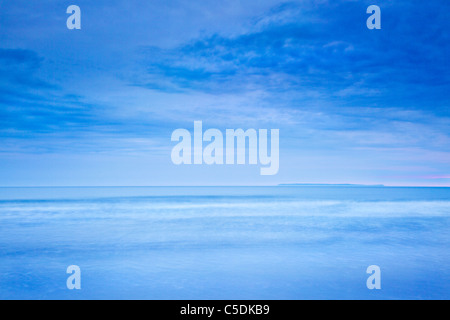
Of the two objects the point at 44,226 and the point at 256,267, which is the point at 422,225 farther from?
the point at 44,226

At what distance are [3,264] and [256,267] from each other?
412cm

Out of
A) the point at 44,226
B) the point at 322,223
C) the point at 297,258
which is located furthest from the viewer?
the point at 322,223

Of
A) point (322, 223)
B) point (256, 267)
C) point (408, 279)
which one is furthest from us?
point (322, 223)

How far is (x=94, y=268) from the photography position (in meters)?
5.10

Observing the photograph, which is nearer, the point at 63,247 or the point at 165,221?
the point at 63,247

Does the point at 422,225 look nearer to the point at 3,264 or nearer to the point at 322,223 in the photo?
the point at 322,223

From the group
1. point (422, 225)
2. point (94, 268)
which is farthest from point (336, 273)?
point (422, 225)

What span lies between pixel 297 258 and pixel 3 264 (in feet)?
16.0

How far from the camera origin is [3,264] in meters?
5.38
